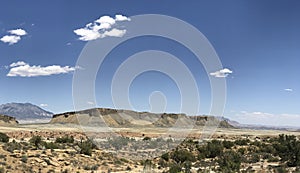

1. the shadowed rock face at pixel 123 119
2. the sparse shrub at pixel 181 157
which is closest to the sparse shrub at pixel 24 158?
the sparse shrub at pixel 181 157

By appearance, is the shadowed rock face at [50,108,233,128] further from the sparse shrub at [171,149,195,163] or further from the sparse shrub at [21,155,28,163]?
the sparse shrub at [21,155,28,163]

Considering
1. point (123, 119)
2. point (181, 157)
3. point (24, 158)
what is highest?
point (123, 119)

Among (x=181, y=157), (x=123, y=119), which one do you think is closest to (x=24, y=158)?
(x=181, y=157)

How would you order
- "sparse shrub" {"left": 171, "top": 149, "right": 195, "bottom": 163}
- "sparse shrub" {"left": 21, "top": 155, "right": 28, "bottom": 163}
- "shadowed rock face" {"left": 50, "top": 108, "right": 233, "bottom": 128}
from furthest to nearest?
"shadowed rock face" {"left": 50, "top": 108, "right": 233, "bottom": 128}, "sparse shrub" {"left": 171, "top": 149, "right": 195, "bottom": 163}, "sparse shrub" {"left": 21, "top": 155, "right": 28, "bottom": 163}

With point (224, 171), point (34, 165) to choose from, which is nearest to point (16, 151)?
point (34, 165)

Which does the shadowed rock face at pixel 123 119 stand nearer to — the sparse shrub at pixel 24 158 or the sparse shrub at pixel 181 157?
the sparse shrub at pixel 181 157

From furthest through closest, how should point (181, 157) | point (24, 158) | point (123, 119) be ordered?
point (123, 119) → point (181, 157) → point (24, 158)

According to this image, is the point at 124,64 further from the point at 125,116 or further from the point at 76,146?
the point at 125,116

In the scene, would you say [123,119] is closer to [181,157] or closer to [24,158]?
[181,157]

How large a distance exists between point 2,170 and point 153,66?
13865 millimetres

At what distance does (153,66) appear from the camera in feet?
95.6

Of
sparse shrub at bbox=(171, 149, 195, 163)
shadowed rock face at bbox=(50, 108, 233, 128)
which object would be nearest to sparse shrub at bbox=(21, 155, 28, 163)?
sparse shrub at bbox=(171, 149, 195, 163)

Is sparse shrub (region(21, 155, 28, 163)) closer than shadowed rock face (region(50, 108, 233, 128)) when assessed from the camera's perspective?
Yes

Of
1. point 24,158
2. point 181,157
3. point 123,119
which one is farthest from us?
point 123,119
